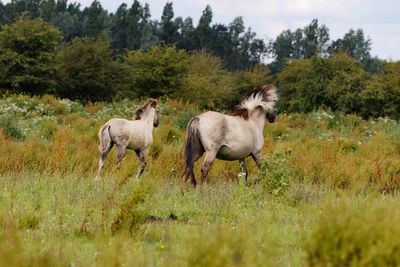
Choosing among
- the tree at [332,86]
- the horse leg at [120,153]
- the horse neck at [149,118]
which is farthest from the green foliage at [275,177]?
the tree at [332,86]

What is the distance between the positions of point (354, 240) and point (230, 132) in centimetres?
773

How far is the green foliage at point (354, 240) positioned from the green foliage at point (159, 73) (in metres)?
34.0

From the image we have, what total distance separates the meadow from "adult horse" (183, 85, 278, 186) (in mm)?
509

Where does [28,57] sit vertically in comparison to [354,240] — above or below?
below

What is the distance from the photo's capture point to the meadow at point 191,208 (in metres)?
4.36

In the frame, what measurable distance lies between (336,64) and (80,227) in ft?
152

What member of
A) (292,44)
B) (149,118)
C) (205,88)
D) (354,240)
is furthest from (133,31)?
(354,240)

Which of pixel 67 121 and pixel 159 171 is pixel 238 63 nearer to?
pixel 67 121

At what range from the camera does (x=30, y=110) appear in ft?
81.7

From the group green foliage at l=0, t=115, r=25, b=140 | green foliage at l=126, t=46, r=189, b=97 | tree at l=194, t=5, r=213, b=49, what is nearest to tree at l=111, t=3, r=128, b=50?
tree at l=194, t=5, r=213, b=49

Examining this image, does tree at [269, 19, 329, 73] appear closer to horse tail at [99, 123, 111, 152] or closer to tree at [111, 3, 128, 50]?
tree at [111, 3, 128, 50]

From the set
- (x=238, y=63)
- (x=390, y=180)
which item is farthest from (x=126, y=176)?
(x=238, y=63)

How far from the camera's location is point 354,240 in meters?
4.33

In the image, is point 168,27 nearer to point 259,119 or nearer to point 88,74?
point 88,74
